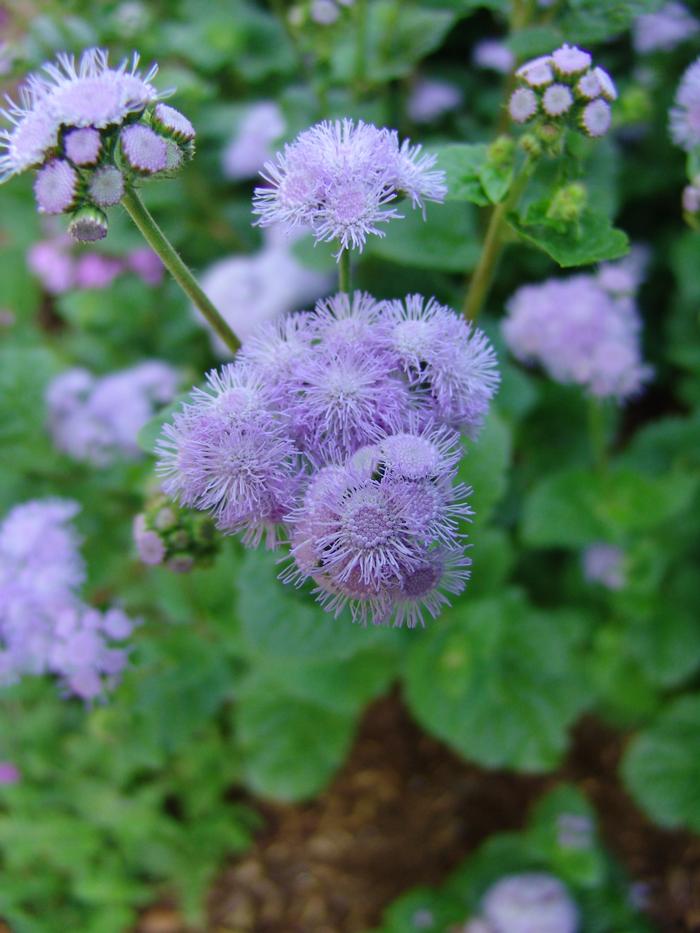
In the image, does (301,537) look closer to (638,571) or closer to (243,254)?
(638,571)

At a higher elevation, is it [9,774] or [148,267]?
[148,267]

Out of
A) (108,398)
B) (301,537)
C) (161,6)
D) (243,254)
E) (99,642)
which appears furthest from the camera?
(161,6)

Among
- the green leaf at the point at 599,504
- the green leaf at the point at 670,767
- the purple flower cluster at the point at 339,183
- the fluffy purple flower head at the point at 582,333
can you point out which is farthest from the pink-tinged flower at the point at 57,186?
the green leaf at the point at 670,767

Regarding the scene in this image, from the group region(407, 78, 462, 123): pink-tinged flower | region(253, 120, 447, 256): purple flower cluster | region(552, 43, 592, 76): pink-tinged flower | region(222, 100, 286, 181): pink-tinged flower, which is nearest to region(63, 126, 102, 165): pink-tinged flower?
region(253, 120, 447, 256): purple flower cluster

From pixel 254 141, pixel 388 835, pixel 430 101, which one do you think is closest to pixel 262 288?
pixel 254 141

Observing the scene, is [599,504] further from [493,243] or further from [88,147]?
[88,147]

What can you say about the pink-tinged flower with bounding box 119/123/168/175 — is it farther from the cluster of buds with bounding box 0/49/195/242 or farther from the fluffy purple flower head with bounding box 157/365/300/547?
the fluffy purple flower head with bounding box 157/365/300/547

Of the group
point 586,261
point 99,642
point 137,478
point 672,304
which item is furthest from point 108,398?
point 672,304

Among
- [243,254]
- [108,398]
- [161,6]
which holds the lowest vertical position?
[108,398]
